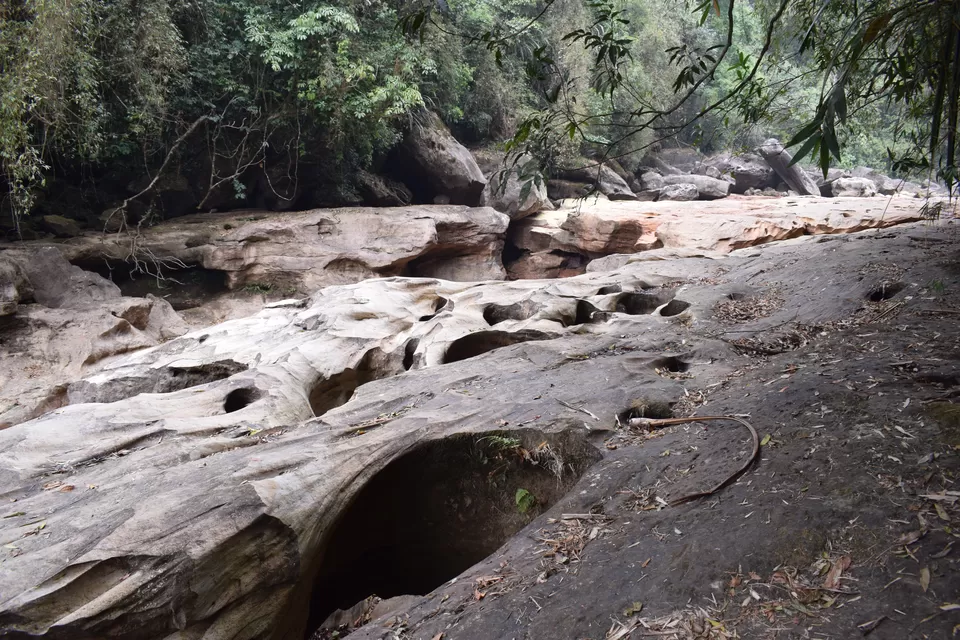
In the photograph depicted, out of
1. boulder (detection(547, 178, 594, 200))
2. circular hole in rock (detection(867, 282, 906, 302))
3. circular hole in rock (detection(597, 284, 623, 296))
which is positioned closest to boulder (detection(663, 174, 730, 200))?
boulder (detection(547, 178, 594, 200))

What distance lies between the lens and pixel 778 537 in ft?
7.47

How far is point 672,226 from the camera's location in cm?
1378

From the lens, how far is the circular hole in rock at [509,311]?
23.5ft

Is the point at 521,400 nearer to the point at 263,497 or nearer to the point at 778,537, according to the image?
the point at 263,497

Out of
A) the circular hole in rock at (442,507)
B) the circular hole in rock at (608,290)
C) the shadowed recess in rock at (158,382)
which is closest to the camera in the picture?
the circular hole in rock at (442,507)

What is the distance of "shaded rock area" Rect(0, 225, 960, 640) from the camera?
2.22m

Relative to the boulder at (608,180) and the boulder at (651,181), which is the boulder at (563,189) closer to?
the boulder at (608,180)

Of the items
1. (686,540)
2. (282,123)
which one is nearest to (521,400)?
(686,540)

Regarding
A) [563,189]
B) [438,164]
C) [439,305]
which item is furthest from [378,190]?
[439,305]

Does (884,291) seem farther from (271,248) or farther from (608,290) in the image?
(271,248)

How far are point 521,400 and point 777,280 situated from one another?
14.0 ft

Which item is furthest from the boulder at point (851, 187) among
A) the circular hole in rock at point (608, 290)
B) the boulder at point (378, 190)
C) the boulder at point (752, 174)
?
the circular hole in rock at point (608, 290)

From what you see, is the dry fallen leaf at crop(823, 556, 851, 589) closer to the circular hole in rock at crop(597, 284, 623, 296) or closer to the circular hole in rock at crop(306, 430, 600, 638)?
the circular hole in rock at crop(306, 430, 600, 638)

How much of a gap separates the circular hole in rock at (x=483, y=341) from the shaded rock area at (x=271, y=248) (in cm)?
681
